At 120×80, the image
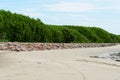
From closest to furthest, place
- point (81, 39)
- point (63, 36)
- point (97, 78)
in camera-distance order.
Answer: point (97, 78), point (63, 36), point (81, 39)

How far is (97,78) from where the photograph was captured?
604cm

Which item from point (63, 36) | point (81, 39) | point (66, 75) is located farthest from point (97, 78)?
point (81, 39)

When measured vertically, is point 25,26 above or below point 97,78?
above

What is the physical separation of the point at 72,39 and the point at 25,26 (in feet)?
20.9

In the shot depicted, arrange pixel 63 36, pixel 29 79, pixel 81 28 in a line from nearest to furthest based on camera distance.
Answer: pixel 29 79
pixel 63 36
pixel 81 28

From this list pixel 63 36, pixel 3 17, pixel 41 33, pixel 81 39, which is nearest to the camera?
pixel 3 17

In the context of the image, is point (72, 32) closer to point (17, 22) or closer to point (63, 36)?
point (63, 36)

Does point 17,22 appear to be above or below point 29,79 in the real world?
above

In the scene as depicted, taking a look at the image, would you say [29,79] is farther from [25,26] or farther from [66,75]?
[25,26]

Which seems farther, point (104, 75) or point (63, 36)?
point (63, 36)

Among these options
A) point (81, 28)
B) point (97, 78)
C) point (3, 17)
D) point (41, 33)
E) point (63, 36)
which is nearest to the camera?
point (97, 78)

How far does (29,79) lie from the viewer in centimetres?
555

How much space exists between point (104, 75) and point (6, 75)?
1.71 m

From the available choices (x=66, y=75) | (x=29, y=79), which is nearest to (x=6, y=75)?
(x=29, y=79)
